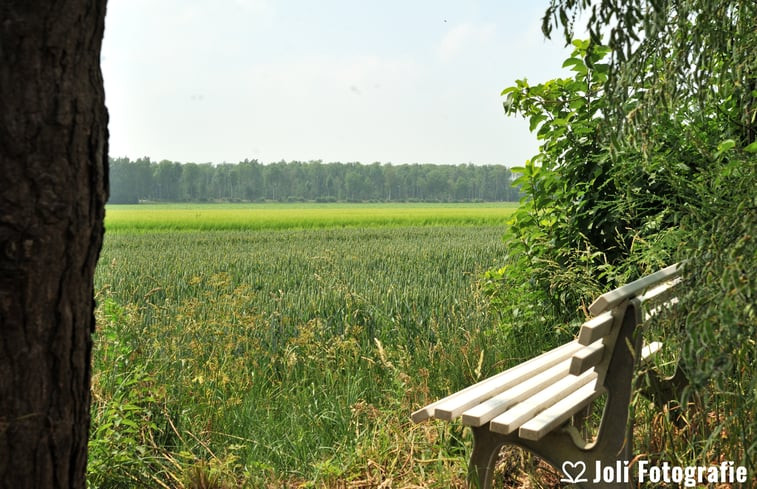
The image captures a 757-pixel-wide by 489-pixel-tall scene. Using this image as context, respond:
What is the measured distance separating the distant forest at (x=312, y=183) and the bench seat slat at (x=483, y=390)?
280 feet

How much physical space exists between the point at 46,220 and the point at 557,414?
1.69 meters

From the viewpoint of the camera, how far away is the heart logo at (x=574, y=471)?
251cm

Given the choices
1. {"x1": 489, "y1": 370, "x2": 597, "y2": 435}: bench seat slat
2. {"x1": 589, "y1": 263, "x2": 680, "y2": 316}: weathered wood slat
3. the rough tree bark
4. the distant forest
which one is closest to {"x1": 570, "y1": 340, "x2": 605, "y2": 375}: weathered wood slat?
{"x1": 589, "y1": 263, "x2": 680, "y2": 316}: weathered wood slat

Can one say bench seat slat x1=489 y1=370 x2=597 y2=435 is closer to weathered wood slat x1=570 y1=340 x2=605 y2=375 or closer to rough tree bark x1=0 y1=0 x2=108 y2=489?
weathered wood slat x1=570 y1=340 x2=605 y2=375

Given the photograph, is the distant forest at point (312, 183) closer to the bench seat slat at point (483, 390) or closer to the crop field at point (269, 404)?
the crop field at point (269, 404)

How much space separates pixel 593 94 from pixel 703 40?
8.24 ft

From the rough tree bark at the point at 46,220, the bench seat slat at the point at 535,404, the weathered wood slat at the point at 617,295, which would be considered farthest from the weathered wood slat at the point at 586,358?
the rough tree bark at the point at 46,220

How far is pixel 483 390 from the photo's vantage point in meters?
2.72

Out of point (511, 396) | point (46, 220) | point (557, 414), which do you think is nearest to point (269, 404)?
point (511, 396)

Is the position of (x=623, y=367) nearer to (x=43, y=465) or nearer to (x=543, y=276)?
(x=43, y=465)

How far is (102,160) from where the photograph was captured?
1.94m

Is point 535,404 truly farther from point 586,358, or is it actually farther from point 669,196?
point 669,196

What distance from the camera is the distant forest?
86062 mm

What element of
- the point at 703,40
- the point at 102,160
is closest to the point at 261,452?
the point at 102,160
